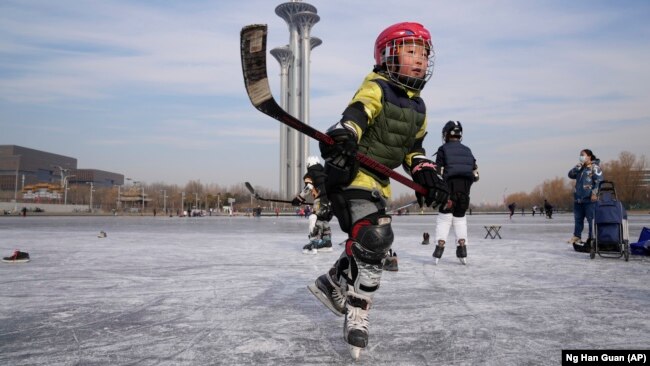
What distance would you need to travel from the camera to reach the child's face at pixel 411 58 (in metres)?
3.01

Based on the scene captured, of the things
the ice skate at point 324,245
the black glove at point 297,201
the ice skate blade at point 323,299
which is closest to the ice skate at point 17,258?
the black glove at point 297,201

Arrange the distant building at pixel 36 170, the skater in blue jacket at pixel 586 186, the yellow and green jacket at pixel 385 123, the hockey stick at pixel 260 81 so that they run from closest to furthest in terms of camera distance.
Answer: the hockey stick at pixel 260 81, the yellow and green jacket at pixel 385 123, the skater in blue jacket at pixel 586 186, the distant building at pixel 36 170

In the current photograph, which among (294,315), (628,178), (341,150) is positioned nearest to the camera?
(341,150)

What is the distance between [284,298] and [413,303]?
117 cm

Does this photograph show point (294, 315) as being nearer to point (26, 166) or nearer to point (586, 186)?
point (586, 186)

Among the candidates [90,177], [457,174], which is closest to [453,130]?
[457,174]

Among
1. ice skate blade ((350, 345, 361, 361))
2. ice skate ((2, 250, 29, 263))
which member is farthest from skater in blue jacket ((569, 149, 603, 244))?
ice skate ((2, 250, 29, 263))

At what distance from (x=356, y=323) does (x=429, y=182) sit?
1050 mm

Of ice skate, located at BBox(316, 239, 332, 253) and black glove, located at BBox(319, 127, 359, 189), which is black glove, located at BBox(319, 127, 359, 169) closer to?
black glove, located at BBox(319, 127, 359, 189)

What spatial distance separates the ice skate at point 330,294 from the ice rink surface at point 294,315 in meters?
0.14

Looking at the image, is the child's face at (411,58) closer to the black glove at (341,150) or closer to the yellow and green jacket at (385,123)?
the yellow and green jacket at (385,123)

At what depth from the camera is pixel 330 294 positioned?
3297mm

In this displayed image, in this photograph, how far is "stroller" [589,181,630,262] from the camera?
7219mm

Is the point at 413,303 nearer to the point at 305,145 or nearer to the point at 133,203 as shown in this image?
the point at 305,145
